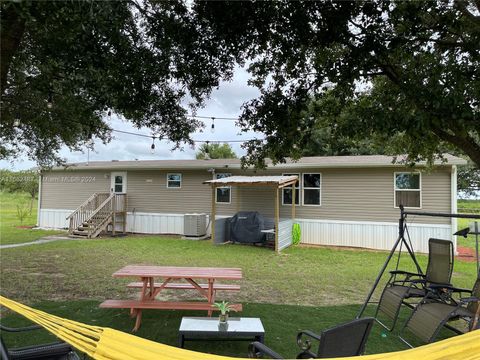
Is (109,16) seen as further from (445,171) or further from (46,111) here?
(445,171)

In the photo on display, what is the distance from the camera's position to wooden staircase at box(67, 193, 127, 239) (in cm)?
1492

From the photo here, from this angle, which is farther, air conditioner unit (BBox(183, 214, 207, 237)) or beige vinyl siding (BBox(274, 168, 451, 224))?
air conditioner unit (BBox(183, 214, 207, 237))

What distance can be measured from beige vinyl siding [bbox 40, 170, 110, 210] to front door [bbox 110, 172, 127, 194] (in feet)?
0.76

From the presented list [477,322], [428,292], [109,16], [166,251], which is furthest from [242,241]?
[109,16]

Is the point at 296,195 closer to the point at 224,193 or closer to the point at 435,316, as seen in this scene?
the point at 224,193

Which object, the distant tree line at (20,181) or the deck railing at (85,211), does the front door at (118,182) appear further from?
the distant tree line at (20,181)

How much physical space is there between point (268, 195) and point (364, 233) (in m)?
3.83

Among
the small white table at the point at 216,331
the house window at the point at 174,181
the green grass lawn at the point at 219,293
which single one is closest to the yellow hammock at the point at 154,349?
the small white table at the point at 216,331

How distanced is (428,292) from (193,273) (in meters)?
3.02

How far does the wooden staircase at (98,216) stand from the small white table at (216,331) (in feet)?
38.7

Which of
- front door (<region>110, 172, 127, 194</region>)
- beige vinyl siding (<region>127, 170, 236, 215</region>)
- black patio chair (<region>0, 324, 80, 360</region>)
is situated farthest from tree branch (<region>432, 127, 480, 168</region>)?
front door (<region>110, 172, 127, 194</region>)

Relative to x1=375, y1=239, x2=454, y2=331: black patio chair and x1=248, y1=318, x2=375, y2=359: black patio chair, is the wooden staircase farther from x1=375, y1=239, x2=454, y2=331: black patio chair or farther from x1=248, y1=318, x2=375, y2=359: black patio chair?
x1=248, y1=318, x2=375, y2=359: black patio chair

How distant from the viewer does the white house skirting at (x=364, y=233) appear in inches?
482

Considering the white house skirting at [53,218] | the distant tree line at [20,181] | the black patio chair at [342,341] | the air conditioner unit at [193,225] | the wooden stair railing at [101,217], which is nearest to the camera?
the black patio chair at [342,341]
